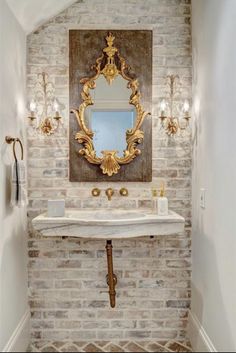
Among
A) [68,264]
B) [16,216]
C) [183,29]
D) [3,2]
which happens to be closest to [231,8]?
[183,29]

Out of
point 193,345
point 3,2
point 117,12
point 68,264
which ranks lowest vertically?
point 193,345

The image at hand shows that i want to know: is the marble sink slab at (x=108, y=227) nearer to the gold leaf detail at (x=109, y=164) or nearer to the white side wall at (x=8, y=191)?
the white side wall at (x=8, y=191)

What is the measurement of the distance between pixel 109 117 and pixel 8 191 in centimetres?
94

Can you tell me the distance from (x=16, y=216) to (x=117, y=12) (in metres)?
1.68

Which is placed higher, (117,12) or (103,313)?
(117,12)

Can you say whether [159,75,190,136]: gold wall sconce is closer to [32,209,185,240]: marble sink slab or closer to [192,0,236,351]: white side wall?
[192,0,236,351]: white side wall

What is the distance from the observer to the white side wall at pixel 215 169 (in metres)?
1.86

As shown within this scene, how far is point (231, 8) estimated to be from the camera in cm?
187

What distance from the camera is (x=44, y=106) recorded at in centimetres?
267

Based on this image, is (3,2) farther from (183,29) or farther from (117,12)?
(183,29)

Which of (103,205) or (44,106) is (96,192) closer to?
(103,205)

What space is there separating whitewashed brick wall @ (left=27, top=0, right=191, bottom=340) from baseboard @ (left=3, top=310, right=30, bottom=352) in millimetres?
88

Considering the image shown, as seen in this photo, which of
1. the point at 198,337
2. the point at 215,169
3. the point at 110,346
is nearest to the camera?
the point at 215,169

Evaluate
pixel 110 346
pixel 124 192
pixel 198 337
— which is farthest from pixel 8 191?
pixel 198 337
